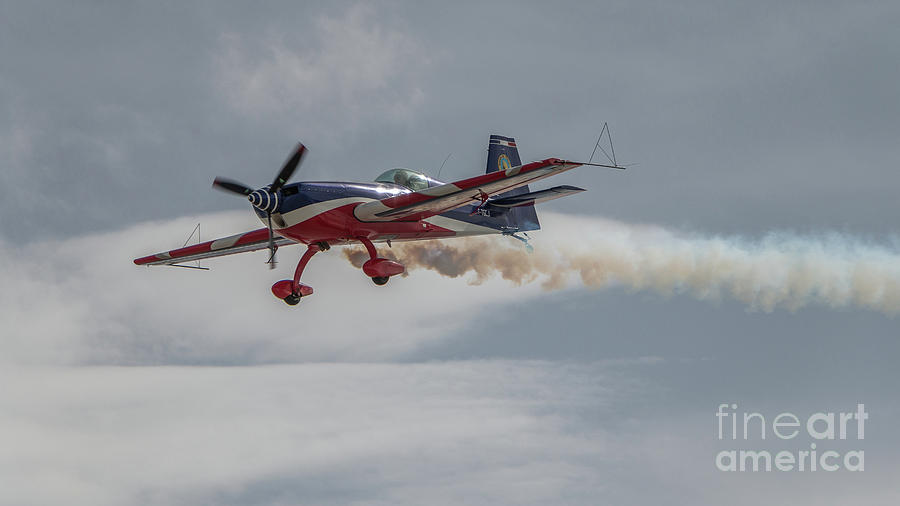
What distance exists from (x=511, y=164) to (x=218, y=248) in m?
12.2

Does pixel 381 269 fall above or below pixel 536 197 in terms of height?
below

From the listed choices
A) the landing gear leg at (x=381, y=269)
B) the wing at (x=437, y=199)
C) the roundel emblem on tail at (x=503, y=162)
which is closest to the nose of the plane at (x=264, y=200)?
the wing at (x=437, y=199)

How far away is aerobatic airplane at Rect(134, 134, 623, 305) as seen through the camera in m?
38.5

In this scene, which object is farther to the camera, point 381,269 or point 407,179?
point 407,179

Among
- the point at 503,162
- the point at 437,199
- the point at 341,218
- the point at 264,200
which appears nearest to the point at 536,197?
the point at 437,199

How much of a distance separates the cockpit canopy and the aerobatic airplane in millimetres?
35

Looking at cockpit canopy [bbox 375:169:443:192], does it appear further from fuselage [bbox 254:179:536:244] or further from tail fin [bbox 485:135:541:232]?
tail fin [bbox 485:135:541:232]

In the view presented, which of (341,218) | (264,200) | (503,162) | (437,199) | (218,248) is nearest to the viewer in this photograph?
(264,200)

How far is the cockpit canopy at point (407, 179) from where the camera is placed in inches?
1625

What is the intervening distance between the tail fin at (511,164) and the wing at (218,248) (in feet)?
28.7

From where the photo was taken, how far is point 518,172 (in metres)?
36.3

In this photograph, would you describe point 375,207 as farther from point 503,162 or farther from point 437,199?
point 503,162

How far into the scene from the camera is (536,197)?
4159 cm

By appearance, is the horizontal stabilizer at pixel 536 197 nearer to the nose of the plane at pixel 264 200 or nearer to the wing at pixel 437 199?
the wing at pixel 437 199
